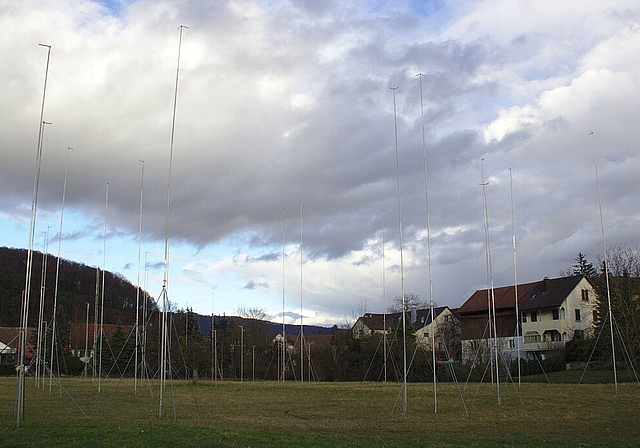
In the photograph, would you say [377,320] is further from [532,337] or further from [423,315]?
[532,337]

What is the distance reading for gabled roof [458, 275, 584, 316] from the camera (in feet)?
217

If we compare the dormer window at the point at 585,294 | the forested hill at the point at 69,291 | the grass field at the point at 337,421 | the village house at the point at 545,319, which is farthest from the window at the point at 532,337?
the forested hill at the point at 69,291

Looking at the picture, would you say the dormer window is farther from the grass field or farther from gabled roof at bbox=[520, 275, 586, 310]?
the grass field

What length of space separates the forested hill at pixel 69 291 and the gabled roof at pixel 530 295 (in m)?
46.0

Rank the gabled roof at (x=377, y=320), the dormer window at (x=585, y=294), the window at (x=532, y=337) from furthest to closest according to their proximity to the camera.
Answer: the gabled roof at (x=377, y=320) < the dormer window at (x=585, y=294) < the window at (x=532, y=337)

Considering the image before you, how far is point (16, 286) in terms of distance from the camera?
89688mm

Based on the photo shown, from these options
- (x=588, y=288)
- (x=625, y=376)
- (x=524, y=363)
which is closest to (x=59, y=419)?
(x=625, y=376)

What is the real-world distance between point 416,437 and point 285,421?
16.8ft

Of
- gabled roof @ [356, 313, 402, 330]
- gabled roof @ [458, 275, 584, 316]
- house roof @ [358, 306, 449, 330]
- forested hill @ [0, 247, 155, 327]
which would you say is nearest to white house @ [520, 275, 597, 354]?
gabled roof @ [458, 275, 584, 316]

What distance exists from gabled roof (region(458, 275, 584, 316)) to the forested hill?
45950 mm

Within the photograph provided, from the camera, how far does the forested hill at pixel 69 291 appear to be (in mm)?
88875

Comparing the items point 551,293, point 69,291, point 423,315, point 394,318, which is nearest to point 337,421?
point 551,293

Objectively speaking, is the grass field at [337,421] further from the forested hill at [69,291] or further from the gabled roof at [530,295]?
the forested hill at [69,291]

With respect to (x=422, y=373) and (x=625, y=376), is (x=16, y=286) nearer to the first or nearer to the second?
(x=422, y=373)
